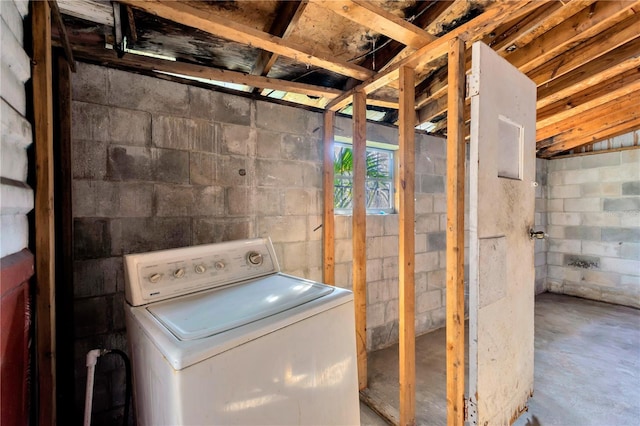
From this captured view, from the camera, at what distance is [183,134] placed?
1.73 meters

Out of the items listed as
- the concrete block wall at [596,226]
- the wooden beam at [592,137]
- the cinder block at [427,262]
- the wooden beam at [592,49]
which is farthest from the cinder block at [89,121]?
the concrete block wall at [596,226]

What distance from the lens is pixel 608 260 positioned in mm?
3994

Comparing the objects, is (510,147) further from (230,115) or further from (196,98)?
(196,98)

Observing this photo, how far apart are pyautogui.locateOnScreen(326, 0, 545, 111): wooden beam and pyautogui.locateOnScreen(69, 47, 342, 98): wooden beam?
0.29 metres

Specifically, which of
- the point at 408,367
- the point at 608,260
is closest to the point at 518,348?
the point at 408,367

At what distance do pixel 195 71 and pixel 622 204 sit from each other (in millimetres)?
5302

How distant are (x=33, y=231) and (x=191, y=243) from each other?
79 cm

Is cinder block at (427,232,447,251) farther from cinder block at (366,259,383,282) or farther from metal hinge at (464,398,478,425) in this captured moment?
metal hinge at (464,398,478,425)

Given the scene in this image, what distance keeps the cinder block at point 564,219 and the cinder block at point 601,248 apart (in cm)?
33

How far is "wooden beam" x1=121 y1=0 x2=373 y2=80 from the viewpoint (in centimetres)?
119

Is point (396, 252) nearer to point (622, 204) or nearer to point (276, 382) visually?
point (276, 382)

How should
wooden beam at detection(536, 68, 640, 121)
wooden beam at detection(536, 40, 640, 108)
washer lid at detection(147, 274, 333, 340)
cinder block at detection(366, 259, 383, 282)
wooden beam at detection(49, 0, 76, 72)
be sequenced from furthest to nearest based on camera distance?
cinder block at detection(366, 259, 383, 282) < wooden beam at detection(536, 68, 640, 121) < wooden beam at detection(536, 40, 640, 108) < wooden beam at detection(49, 0, 76, 72) < washer lid at detection(147, 274, 333, 340)

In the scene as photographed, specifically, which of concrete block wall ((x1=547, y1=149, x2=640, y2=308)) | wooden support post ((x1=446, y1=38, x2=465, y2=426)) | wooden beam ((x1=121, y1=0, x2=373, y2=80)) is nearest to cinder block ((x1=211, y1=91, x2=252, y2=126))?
wooden beam ((x1=121, y1=0, x2=373, y2=80))

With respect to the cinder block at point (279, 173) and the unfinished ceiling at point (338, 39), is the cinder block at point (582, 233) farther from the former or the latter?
the cinder block at point (279, 173)
